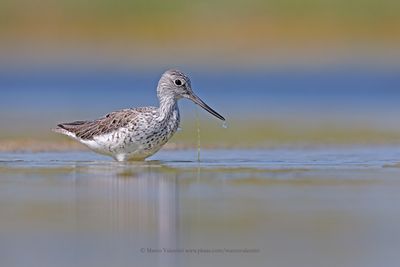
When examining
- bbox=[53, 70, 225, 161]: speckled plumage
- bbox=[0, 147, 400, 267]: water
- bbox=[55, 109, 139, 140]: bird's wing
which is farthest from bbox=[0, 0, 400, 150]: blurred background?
bbox=[0, 147, 400, 267]: water

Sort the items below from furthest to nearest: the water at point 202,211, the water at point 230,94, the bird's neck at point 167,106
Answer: the water at point 230,94 → the bird's neck at point 167,106 → the water at point 202,211

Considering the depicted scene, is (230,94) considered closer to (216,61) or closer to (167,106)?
(216,61)

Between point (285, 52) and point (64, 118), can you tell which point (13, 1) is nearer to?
point (285, 52)

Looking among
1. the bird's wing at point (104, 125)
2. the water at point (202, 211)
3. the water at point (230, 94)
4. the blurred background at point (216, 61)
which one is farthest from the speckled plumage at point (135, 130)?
the water at point (230, 94)

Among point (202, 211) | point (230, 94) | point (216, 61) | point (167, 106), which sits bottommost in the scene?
point (202, 211)

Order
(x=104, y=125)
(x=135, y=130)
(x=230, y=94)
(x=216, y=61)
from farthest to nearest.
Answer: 1. (x=216, y=61)
2. (x=230, y=94)
3. (x=104, y=125)
4. (x=135, y=130)

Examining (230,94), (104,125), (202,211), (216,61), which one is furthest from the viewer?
(216,61)

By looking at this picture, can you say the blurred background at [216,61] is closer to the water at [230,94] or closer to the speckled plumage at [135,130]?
the water at [230,94]

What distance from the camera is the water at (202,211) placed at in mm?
7691

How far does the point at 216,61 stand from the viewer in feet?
87.8

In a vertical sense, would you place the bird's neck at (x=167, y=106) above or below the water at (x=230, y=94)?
below

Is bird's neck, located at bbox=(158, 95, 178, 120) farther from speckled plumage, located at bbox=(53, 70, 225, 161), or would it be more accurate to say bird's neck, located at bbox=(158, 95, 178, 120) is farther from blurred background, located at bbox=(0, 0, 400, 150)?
blurred background, located at bbox=(0, 0, 400, 150)

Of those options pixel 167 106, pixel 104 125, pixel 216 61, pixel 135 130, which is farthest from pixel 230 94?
pixel 135 130

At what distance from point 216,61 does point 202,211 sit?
1775 centimetres
